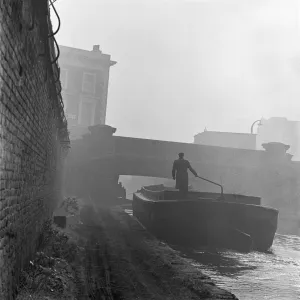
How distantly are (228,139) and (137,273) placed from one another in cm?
4970

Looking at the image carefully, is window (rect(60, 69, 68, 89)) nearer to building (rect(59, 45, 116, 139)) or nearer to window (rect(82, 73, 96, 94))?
building (rect(59, 45, 116, 139))

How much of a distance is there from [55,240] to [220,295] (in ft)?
13.0

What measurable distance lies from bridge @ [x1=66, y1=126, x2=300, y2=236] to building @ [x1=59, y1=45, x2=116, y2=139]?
18060 mm

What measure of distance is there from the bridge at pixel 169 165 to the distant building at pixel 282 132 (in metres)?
45.1

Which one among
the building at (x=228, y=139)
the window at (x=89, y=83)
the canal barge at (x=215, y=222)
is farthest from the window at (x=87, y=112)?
the canal barge at (x=215, y=222)

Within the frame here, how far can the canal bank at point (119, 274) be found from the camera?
218 inches

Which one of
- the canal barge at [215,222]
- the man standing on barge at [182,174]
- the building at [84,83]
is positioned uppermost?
the building at [84,83]

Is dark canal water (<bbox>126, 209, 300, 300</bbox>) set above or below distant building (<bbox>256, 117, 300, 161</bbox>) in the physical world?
below

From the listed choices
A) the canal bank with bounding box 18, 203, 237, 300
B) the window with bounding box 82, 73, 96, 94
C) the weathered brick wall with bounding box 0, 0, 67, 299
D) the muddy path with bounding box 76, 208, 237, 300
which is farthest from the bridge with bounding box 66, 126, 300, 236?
the weathered brick wall with bounding box 0, 0, 67, 299

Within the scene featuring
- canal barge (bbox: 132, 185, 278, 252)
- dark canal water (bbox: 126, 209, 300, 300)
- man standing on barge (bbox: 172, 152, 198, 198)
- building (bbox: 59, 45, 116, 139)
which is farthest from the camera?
building (bbox: 59, 45, 116, 139)

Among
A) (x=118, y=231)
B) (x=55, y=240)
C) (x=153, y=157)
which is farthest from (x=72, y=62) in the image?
(x=55, y=240)

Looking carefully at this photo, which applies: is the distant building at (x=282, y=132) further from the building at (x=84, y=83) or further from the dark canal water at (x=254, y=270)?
the dark canal water at (x=254, y=270)

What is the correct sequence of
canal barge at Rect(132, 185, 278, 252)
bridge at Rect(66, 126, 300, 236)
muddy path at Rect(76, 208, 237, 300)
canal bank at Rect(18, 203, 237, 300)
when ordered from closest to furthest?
canal bank at Rect(18, 203, 237, 300), muddy path at Rect(76, 208, 237, 300), canal barge at Rect(132, 185, 278, 252), bridge at Rect(66, 126, 300, 236)

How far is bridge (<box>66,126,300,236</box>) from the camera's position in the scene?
26.6 meters
